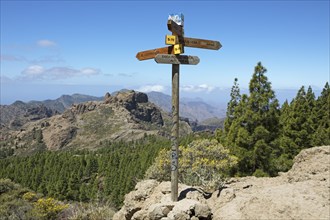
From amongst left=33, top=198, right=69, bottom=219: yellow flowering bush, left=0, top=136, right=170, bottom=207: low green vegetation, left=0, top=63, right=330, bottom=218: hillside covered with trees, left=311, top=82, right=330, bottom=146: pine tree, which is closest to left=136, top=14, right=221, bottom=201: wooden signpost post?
left=0, top=63, right=330, bottom=218: hillside covered with trees

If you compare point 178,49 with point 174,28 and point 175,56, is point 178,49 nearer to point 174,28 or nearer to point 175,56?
point 175,56

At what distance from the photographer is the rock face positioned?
7879mm

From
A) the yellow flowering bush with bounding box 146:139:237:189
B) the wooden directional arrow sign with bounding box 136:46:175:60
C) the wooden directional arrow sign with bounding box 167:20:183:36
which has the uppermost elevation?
the wooden directional arrow sign with bounding box 167:20:183:36

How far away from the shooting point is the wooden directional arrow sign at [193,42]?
886 cm

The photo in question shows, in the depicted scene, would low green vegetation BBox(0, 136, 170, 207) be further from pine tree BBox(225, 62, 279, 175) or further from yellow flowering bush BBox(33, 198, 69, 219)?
pine tree BBox(225, 62, 279, 175)

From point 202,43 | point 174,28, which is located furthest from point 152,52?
point 202,43

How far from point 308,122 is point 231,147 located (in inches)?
427

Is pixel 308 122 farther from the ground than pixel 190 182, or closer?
farther from the ground

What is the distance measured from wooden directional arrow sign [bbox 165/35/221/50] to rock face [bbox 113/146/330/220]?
4471mm

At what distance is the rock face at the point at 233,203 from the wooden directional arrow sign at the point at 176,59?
13.0ft

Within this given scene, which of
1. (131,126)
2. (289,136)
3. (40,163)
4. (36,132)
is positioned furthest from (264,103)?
(36,132)

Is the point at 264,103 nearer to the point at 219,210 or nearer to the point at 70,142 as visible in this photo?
the point at 219,210

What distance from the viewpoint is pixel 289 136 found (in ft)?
95.7

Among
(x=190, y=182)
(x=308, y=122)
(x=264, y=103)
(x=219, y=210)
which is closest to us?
(x=219, y=210)
